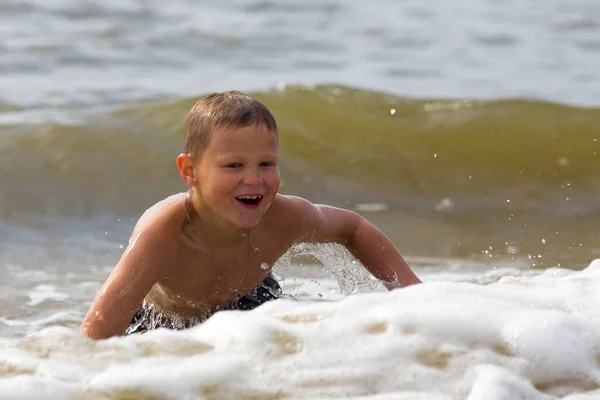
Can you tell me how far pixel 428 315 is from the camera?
2984 mm

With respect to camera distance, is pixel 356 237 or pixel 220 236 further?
pixel 356 237

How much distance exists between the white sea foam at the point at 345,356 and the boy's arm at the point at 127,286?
0.42 metres

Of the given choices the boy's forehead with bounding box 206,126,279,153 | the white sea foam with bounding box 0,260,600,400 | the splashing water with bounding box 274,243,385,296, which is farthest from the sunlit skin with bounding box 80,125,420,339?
the white sea foam with bounding box 0,260,600,400

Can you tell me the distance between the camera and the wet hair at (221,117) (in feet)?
11.4

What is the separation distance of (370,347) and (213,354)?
0.42 meters

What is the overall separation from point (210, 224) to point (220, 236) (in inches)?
2.8

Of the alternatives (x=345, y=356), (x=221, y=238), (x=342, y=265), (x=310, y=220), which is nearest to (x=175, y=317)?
(x=221, y=238)

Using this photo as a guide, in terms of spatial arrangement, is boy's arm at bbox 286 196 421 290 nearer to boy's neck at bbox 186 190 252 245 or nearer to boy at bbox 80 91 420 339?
boy at bbox 80 91 420 339

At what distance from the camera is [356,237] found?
4.05m

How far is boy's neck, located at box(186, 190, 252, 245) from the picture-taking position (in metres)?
3.76

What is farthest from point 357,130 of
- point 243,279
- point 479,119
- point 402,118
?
point 243,279

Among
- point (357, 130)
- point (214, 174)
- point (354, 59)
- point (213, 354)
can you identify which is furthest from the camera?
point (354, 59)

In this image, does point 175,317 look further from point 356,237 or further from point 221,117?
point 221,117

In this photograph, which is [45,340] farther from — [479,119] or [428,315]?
[479,119]
